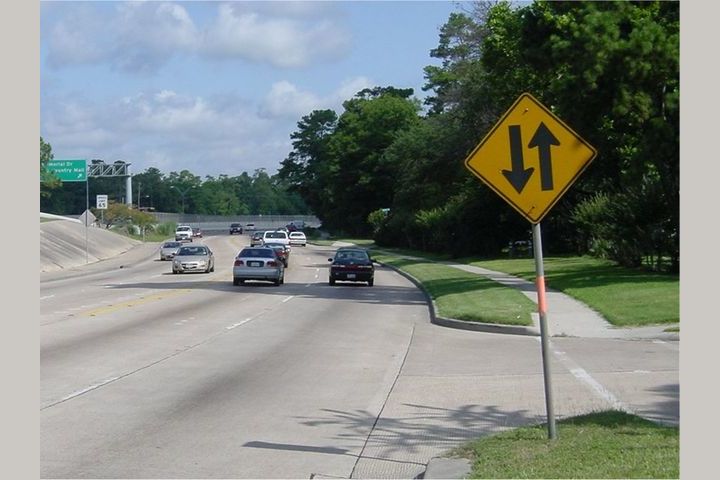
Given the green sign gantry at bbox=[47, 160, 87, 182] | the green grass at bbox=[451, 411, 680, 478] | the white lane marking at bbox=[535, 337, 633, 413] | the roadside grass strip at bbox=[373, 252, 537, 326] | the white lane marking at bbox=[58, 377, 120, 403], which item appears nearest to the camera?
the green grass at bbox=[451, 411, 680, 478]

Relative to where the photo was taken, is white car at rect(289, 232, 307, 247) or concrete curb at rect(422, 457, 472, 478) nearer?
concrete curb at rect(422, 457, 472, 478)

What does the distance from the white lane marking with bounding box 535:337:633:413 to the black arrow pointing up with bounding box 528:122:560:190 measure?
3.40 metres

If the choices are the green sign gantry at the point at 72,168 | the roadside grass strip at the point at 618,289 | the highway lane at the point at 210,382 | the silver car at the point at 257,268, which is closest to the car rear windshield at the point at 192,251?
the silver car at the point at 257,268

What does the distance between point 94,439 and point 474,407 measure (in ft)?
14.7

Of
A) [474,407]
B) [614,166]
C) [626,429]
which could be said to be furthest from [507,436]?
[614,166]

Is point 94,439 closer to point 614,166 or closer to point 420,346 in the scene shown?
point 420,346

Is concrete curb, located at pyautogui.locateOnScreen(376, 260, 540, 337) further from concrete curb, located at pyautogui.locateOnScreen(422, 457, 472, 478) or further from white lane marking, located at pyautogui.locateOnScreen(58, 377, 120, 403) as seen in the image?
concrete curb, located at pyautogui.locateOnScreen(422, 457, 472, 478)

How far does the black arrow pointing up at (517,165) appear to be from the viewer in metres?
9.03

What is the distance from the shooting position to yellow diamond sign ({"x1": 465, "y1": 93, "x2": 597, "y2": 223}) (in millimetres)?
8883

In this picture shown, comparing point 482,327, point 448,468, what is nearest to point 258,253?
point 482,327

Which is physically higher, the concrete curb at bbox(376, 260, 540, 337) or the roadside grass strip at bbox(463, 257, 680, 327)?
the roadside grass strip at bbox(463, 257, 680, 327)

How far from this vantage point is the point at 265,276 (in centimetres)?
3741

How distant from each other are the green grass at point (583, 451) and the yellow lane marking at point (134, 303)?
1672 centimetres

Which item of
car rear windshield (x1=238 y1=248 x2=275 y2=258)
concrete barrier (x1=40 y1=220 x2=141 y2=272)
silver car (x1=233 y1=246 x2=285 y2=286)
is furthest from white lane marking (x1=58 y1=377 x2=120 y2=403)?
concrete barrier (x1=40 y1=220 x2=141 y2=272)
